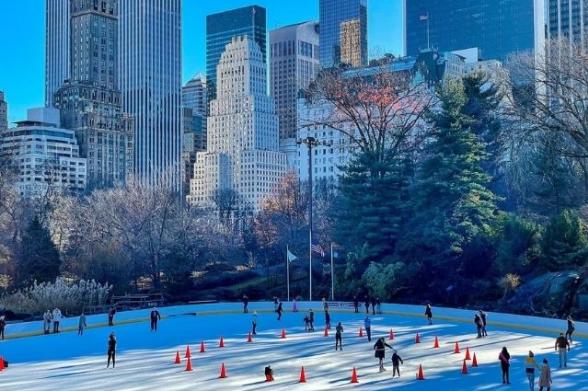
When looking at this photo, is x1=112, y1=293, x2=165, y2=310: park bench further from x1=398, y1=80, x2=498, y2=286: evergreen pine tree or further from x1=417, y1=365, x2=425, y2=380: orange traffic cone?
x1=417, y1=365, x2=425, y2=380: orange traffic cone

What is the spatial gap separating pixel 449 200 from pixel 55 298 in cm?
2787

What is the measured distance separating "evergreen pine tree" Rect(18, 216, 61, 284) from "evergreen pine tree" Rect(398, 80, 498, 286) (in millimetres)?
26377

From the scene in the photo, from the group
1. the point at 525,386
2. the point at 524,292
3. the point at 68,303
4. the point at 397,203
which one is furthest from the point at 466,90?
the point at 525,386

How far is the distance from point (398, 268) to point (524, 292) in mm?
11463

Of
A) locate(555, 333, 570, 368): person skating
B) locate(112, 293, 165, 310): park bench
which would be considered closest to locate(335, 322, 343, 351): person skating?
locate(555, 333, 570, 368): person skating

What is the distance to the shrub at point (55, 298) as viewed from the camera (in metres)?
54.4

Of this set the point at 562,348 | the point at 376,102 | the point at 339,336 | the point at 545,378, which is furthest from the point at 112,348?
the point at 376,102

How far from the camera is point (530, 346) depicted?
3441cm

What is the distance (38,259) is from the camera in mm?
62406

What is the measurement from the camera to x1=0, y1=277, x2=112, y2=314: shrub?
5444 centimetres

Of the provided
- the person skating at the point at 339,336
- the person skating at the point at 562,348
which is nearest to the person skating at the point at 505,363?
the person skating at the point at 562,348

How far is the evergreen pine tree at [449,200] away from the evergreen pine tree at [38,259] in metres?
26.4

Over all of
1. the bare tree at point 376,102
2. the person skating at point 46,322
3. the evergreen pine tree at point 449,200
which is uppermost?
the bare tree at point 376,102

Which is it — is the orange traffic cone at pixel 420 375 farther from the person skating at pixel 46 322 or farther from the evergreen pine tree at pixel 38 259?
the evergreen pine tree at pixel 38 259
